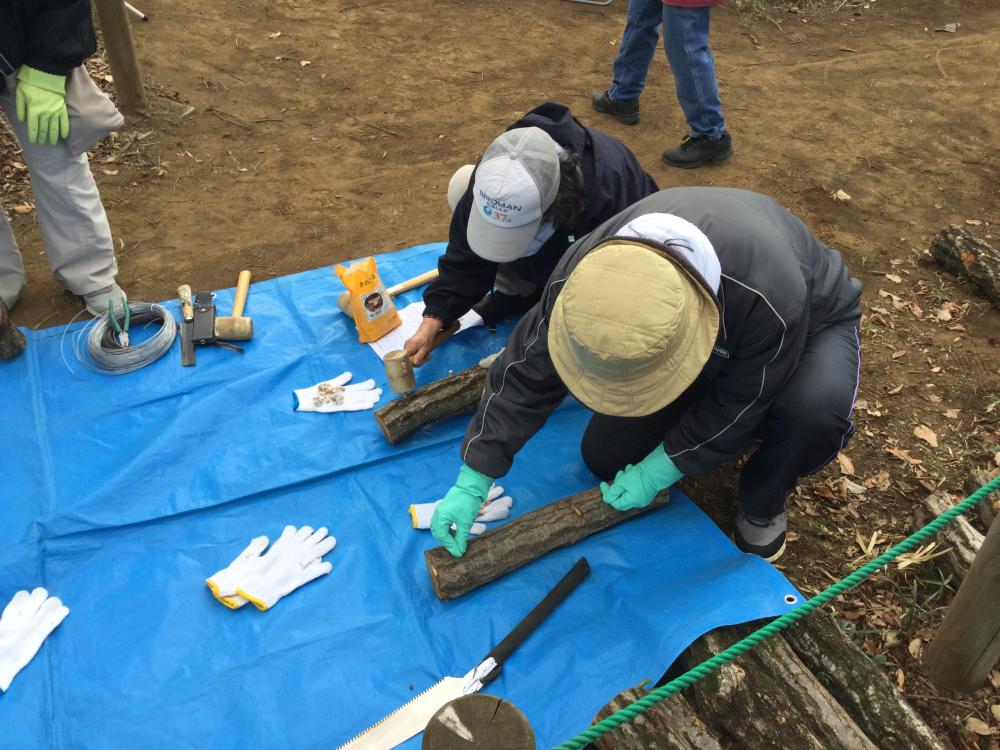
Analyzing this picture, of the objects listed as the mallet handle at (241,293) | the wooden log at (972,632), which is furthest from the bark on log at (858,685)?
the mallet handle at (241,293)

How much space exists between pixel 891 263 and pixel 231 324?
3706 millimetres

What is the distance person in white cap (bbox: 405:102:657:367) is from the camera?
8.29 feet

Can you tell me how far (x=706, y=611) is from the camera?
244cm

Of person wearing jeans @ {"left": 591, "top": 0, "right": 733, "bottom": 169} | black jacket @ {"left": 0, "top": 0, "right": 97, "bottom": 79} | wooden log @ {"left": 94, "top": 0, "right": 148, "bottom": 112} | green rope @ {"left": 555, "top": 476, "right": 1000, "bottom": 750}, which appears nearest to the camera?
green rope @ {"left": 555, "top": 476, "right": 1000, "bottom": 750}

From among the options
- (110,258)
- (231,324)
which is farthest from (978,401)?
(110,258)

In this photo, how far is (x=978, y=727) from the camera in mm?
2354

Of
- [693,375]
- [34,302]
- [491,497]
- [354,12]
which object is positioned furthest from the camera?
[354,12]

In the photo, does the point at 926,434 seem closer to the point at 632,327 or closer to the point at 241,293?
the point at 632,327

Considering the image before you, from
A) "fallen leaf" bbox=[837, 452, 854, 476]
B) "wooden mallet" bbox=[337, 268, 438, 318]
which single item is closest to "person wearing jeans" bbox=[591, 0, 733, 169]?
"wooden mallet" bbox=[337, 268, 438, 318]

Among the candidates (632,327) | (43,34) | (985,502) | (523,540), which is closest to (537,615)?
(523,540)

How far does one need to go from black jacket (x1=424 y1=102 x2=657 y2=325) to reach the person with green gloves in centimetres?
160

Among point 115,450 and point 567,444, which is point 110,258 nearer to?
point 115,450

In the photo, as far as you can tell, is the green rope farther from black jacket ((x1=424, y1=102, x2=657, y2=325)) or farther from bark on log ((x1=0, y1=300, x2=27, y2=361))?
bark on log ((x1=0, y1=300, x2=27, y2=361))

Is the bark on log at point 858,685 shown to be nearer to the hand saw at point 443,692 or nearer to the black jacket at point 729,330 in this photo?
the black jacket at point 729,330
